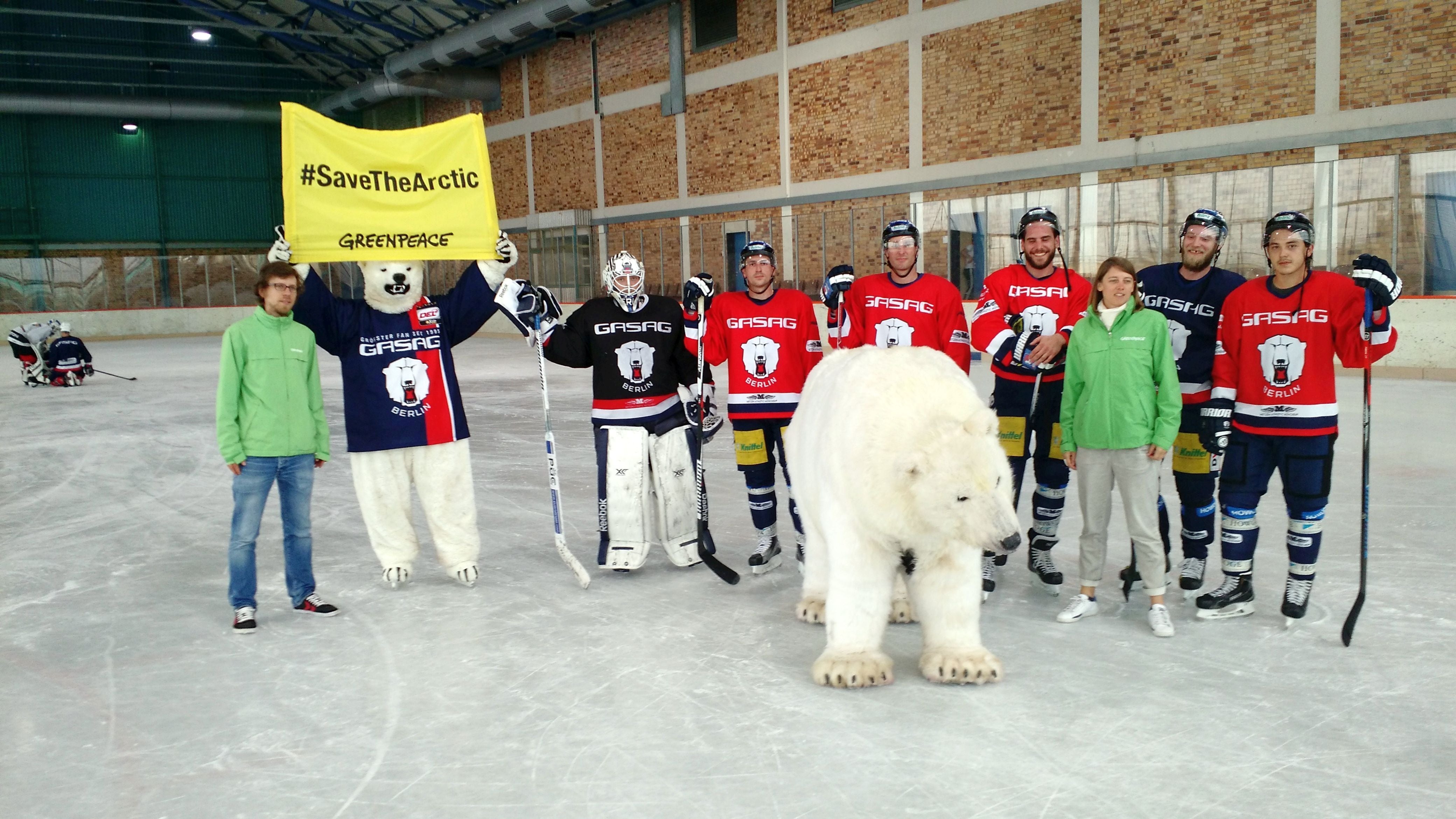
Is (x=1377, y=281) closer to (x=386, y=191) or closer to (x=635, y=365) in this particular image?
(x=635, y=365)

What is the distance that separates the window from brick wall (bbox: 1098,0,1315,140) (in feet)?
29.3

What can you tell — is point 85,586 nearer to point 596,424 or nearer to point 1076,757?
point 596,424

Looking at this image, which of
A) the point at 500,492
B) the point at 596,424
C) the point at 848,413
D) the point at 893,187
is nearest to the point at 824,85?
the point at 893,187

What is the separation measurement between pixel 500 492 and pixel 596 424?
7.60 feet

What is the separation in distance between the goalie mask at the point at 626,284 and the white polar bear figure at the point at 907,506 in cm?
173

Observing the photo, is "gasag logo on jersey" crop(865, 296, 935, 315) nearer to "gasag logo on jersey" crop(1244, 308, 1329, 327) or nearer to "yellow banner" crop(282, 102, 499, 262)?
"gasag logo on jersey" crop(1244, 308, 1329, 327)

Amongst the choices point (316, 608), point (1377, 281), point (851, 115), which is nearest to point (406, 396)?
point (316, 608)

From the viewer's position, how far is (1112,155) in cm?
1628

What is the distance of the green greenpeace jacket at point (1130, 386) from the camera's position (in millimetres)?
4176

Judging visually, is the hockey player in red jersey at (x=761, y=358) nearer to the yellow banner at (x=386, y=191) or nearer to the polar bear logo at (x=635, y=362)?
the polar bear logo at (x=635, y=362)

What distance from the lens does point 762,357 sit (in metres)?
5.25

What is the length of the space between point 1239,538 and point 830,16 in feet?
59.9

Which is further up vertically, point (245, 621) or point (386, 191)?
point (386, 191)

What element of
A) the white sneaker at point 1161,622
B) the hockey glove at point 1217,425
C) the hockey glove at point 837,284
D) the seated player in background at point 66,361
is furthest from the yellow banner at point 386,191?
the seated player in background at point 66,361
